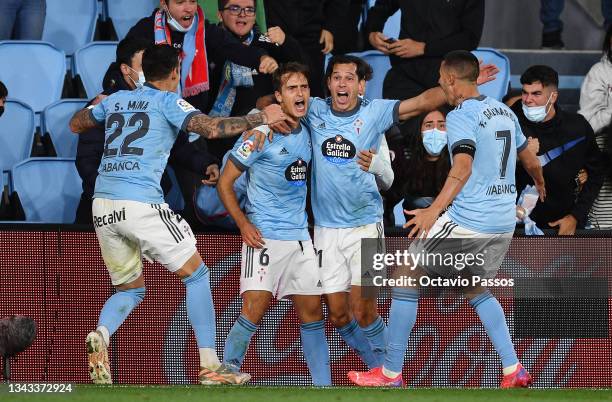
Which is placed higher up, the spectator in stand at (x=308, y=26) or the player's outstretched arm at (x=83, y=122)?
the spectator in stand at (x=308, y=26)

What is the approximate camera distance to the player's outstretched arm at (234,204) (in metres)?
8.25

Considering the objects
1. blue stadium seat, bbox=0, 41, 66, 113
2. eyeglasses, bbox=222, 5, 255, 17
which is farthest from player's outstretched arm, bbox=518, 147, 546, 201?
blue stadium seat, bbox=0, 41, 66, 113

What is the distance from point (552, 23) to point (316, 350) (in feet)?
16.1

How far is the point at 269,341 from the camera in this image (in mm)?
8672

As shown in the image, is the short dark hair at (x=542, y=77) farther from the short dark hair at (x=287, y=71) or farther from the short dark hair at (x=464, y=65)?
the short dark hair at (x=287, y=71)

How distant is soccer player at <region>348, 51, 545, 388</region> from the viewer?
8.18 metres

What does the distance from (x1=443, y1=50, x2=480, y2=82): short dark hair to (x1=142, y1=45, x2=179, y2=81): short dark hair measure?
1684 mm

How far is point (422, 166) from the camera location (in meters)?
9.09

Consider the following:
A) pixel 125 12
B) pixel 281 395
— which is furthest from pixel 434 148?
pixel 125 12

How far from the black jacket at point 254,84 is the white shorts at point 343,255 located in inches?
61.3

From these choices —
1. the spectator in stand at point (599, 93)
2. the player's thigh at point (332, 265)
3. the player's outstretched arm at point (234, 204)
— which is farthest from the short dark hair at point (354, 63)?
the spectator in stand at point (599, 93)

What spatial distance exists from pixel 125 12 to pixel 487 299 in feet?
15.8

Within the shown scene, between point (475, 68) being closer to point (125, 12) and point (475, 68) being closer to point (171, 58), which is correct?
point (171, 58)

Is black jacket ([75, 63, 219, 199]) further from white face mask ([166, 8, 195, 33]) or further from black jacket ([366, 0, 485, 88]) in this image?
black jacket ([366, 0, 485, 88])
